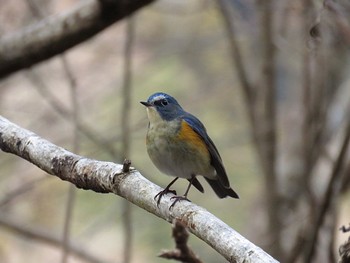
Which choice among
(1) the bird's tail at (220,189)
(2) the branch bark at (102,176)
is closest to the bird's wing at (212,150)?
(1) the bird's tail at (220,189)

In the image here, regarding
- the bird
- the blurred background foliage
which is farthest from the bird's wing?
the blurred background foliage

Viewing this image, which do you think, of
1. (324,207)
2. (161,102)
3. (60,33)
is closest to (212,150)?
(161,102)

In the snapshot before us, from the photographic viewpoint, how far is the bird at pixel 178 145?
12.2ft

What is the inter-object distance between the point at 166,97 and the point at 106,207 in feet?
13.9

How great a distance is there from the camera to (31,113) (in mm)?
6867

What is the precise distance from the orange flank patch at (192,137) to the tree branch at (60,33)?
0.70 metres

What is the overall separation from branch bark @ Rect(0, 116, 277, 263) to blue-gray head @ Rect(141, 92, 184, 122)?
1138 millimetres

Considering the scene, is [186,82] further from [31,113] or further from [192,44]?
[31,113]

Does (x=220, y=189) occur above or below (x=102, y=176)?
above

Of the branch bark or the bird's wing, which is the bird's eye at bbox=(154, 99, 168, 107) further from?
the branch bark

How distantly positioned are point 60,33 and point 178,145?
3.09 ft

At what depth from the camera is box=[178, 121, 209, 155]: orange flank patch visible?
12.6 feet

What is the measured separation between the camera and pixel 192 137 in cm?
384

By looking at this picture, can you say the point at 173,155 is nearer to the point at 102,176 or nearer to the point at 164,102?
the point at 164,102
